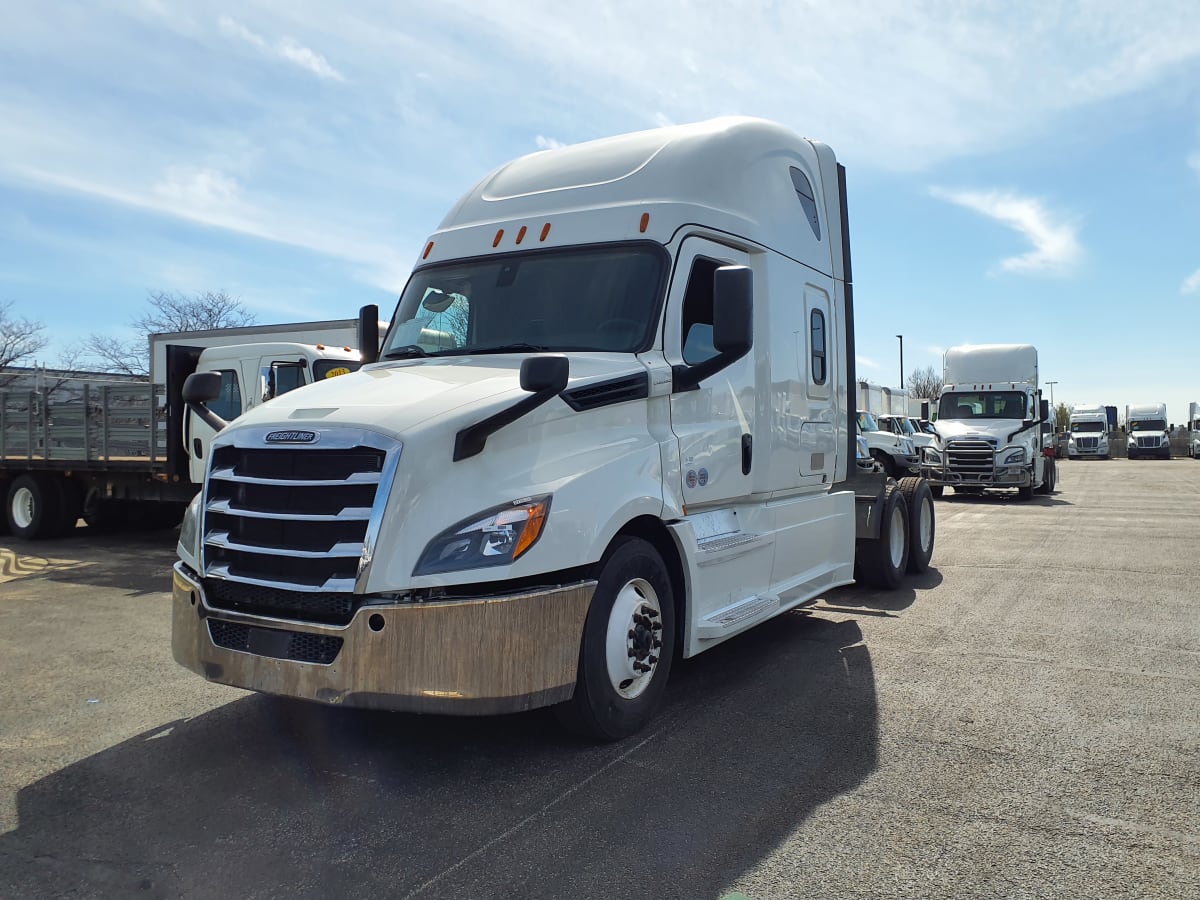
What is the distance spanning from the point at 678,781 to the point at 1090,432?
5403 centimetres

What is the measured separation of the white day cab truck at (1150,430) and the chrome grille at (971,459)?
113ft

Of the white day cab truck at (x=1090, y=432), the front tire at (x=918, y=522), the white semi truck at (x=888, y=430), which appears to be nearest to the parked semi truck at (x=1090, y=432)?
the white day cab truck at (x=1090, y=432)

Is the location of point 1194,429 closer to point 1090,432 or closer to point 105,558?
point 1090,432

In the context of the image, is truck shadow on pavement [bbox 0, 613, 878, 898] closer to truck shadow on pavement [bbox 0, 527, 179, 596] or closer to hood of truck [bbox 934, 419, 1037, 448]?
truck shadow on pavement [bbox 0, 527, 179, 596]

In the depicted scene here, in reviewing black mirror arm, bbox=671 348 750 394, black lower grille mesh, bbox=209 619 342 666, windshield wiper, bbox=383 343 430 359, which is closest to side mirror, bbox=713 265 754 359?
black mirror arm, bbox=671 348 750 394

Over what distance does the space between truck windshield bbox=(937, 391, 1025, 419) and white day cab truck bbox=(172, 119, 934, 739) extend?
17276 mm

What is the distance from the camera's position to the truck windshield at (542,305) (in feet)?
16.7

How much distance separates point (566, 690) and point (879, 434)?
66.4 feet

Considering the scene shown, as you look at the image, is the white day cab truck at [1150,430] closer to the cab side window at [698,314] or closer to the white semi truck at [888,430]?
the white semi truck at [888,430]

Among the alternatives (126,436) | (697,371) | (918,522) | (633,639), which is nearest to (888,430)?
(918,522)

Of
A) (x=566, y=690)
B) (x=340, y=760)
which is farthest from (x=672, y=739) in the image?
(x=340, y=760)

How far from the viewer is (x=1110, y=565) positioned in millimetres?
10500

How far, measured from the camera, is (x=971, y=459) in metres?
22.0

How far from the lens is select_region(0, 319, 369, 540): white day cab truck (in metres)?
11.8
